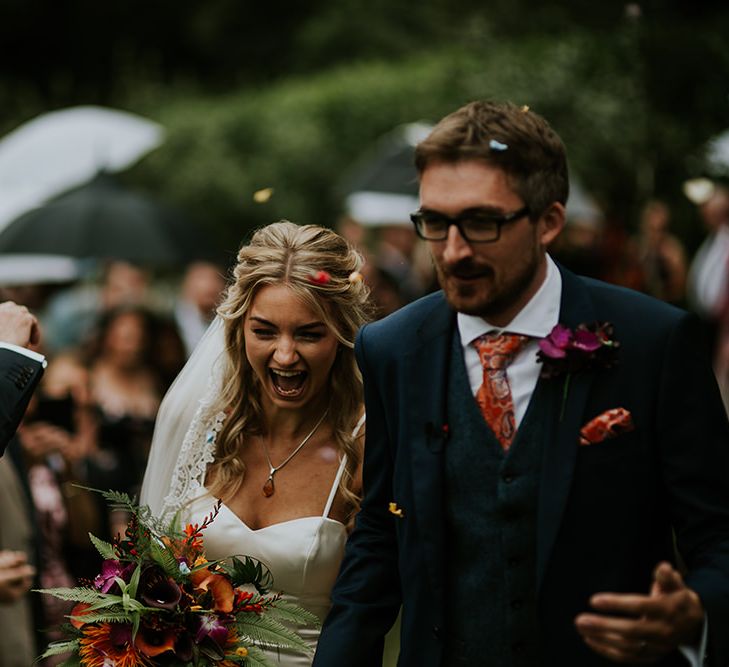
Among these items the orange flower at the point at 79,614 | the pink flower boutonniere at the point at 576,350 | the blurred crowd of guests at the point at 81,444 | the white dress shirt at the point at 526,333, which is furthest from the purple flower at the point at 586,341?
the blurred crowd of guests at the point at 81,444

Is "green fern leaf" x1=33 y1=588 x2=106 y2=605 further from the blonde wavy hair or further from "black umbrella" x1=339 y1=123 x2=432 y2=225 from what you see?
"black umbrella" x1=339 y1=123 x2=432 y2=225

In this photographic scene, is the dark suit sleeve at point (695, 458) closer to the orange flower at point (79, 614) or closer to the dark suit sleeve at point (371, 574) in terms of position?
the dark suit sleeve at point (371, 574)

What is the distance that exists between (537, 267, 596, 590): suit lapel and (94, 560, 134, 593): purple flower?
1.20 metres

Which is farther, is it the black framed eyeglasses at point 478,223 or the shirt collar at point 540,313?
the shirt collar at point 540,313

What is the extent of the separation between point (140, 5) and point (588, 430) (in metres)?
33.8

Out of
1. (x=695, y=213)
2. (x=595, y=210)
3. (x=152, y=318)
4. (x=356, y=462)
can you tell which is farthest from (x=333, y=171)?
(x=356, y=462)

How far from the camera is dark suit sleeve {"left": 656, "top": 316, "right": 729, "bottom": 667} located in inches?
129

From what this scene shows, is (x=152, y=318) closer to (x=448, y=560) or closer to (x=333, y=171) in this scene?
(x=448, y=560)

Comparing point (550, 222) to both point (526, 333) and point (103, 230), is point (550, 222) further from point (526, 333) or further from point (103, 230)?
point (103, 230)

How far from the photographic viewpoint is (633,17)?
785 centimetres

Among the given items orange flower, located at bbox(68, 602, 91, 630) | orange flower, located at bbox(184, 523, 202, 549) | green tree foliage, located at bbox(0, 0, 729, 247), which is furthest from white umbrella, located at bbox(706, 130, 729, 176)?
orange flower, located at bbox(68, 602, 91, 630)

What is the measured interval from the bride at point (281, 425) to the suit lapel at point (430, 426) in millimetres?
838

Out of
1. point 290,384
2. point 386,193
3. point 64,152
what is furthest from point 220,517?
point 64,152

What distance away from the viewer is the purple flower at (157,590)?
366 cm
